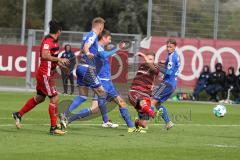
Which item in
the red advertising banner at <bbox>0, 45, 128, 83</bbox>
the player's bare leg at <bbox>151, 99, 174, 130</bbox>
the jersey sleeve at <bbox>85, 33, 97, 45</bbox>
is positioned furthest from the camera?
the red advertising banner at <bbox>0, 45, 128, 83</bbox>

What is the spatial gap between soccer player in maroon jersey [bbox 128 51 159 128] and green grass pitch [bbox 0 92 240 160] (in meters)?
0.41

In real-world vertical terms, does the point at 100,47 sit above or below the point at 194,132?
above

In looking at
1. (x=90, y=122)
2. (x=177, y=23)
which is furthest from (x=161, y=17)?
(x=90, y=122)

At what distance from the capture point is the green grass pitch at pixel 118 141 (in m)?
12.4

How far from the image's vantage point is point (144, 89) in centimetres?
1777

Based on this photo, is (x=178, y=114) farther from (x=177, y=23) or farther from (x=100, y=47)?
(x=177, y=23)

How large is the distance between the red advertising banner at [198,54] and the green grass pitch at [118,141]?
12957 mm

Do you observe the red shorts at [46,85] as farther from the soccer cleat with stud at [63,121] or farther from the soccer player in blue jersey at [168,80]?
the soccer player in blue jersey at [168,80]

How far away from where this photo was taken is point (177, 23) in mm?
34906

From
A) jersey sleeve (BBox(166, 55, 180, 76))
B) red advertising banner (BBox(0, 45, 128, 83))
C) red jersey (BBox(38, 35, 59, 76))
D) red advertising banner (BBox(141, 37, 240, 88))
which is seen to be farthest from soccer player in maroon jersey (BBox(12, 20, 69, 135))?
red advertising banner (BBox(0, 45, 128, 83))

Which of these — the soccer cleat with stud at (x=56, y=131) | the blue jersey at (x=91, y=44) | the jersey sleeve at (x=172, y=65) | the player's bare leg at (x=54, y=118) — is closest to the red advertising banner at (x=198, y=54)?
the jersey sleeve at (x=172, y=65)

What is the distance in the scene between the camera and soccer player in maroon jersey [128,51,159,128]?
17.2 m

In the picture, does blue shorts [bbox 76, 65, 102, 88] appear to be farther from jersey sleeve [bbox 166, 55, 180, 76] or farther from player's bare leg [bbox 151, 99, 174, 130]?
jersey sleeve [bbox 166, 55, 180, 76]

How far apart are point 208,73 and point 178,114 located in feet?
32.9
